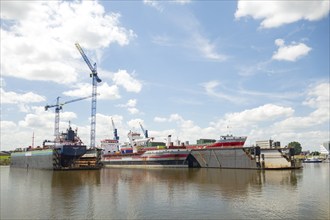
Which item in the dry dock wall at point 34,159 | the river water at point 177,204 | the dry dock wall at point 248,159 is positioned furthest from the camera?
the dry dock wall at point 34,159

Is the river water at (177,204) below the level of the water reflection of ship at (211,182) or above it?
above

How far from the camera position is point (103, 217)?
91.4 feet

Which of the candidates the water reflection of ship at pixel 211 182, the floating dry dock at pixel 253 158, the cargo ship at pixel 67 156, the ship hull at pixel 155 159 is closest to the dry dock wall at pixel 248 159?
the floating dry dock at pixel 253 158

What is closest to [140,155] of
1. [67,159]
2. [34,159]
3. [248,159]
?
[67,159]

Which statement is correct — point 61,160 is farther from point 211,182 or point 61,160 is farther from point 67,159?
point 211,182

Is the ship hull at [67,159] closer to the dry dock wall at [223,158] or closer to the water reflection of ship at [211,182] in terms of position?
the water reflection of ship at [211,182]

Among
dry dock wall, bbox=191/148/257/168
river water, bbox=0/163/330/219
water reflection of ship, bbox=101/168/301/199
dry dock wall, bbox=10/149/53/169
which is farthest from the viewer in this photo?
dry dock wall, bbox=10/149/53/169

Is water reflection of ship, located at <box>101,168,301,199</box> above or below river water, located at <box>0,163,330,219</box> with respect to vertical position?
below

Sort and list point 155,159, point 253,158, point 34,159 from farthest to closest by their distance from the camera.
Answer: point 34,159
point 155,159
point 253,158

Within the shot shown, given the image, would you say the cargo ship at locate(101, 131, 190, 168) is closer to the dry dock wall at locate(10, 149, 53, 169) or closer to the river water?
the dry dock wall at locate(10, 149, 53, 169)

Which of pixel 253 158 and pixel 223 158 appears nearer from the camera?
pixel 253 158

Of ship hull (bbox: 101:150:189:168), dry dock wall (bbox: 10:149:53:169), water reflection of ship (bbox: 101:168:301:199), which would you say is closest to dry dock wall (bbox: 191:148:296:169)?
ship hull (bbox: 101:150:189:168)

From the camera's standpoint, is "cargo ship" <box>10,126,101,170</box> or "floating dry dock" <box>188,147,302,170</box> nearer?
"floating dry dock" <box>188,147,302,170</box>

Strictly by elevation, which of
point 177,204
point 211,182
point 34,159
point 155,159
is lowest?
point 34,159
